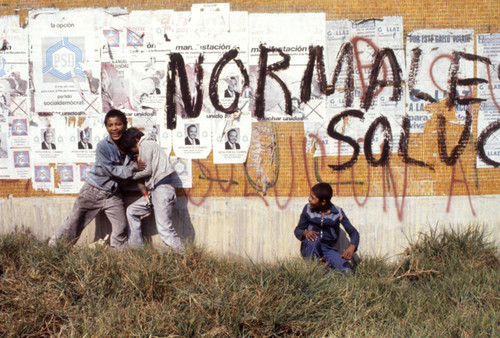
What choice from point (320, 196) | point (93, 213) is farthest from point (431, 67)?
point (93, 213)

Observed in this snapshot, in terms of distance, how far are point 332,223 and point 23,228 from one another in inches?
144

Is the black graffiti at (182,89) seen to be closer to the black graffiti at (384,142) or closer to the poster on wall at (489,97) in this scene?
the black graffiti at (384,142)

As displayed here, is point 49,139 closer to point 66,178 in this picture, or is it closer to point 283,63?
point 66,178

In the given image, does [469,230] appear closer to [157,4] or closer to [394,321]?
[394,321]

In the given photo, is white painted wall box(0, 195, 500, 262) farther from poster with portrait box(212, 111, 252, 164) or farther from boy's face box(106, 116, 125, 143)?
boy's face box(106, 116, 125, 143)

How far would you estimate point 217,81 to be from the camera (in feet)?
18.4

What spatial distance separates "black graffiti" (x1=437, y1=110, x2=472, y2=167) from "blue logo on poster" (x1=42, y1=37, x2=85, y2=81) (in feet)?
14.0

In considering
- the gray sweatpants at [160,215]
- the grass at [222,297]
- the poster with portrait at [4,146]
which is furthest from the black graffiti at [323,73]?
the poster with portrait at [4,146]

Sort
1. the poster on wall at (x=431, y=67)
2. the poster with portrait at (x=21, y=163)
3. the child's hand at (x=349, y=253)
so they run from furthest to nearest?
1. the poster with portrait at (x=21, y=163)
2. the poster on wall at (x=431, y=67)
3. the child's hand at (x=349, y=253)

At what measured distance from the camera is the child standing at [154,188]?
522cm

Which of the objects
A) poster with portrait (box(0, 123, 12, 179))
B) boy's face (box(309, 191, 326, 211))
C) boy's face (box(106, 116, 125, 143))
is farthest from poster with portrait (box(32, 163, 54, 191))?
boy's face (box(309, 191, 326, 211))

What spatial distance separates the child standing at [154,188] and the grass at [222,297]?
1.51ft

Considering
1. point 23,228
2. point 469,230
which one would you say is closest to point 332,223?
point 469,230

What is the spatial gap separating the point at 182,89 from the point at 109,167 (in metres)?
1.25
